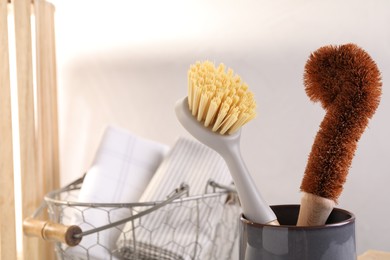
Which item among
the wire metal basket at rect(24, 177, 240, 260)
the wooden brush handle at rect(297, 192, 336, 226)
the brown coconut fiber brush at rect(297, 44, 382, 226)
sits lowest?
the wire metal basket at rect(24, 177, 240, 260)

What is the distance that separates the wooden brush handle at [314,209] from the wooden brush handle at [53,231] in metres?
0.25

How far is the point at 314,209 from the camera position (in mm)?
324

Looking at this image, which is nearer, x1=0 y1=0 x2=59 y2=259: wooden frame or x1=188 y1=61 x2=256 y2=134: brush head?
x1=188 y1=61 x2=256 y2=134: brush head

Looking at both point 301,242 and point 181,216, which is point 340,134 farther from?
point 181,216

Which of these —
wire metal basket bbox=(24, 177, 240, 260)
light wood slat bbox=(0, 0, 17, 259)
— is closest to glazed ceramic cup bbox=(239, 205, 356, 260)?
wire metal basket bbox=(24, 177, 240, 260)

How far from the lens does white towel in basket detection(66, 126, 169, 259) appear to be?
1.86 feet

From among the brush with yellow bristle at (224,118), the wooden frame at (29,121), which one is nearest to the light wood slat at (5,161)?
the wooden frame at (29,121)

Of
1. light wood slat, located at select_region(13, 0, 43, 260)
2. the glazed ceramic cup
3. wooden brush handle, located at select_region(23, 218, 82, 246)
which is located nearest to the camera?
the glazed ceramic cup

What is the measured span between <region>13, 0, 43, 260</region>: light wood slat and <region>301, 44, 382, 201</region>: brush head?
0.41 m

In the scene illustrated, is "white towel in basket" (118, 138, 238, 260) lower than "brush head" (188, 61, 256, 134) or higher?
lower

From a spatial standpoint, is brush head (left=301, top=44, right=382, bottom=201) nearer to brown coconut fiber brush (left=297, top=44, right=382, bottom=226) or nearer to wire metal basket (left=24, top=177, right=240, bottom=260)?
brown coconut fiber brush (left=297, top=44, right=382, bottom=226)

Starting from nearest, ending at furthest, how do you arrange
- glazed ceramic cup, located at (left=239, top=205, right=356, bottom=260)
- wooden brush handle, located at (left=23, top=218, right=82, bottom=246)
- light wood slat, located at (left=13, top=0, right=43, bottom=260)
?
glazed ceramic cup, located at (left=239, top=205, right=356, bottom=260), wooden brush handle, located at (left=23, top=218, right=82, bottom=246), light wood slat, located at (left=13, top=0, right=43, bottom=260)

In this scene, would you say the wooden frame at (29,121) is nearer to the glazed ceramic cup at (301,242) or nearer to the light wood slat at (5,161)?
the light wood slat at (5,161)

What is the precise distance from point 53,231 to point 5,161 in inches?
5.1
